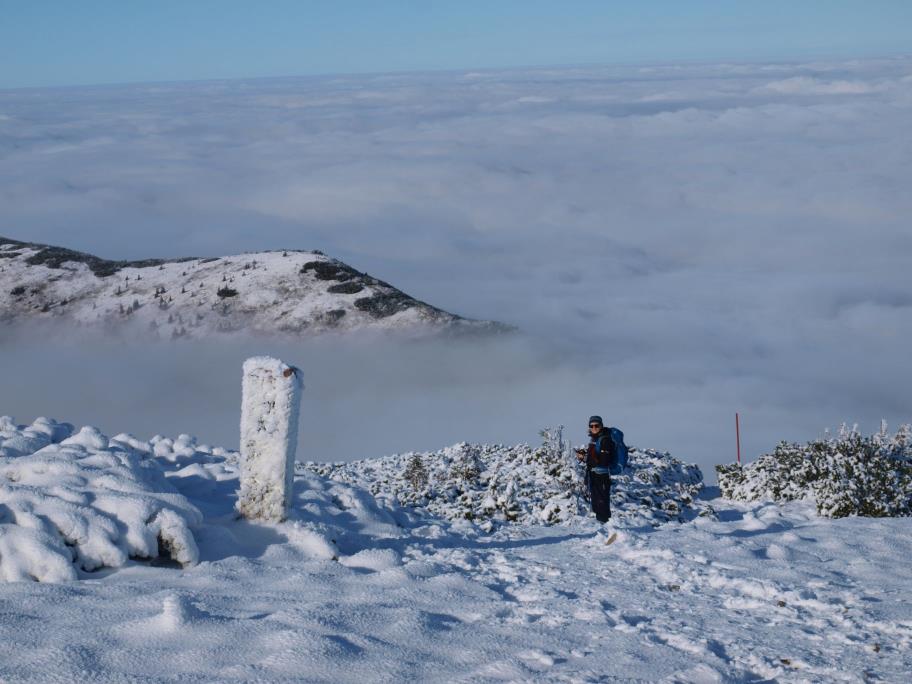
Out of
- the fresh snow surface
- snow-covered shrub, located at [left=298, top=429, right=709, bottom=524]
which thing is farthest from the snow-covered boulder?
snow-covered shrub, located at [left=298, top=429, right=709, bottom=524]

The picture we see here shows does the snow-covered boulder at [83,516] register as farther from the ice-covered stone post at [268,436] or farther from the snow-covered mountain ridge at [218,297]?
the snow-covered mountain ridge at [218,297]

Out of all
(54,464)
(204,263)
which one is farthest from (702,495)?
(204,263)

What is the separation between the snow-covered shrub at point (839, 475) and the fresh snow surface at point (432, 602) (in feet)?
6.39

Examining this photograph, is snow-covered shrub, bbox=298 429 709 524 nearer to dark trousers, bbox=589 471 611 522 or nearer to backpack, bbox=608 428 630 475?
dark trousers, bbox=589 471 611 522

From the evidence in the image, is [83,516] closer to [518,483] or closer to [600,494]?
[600,494]

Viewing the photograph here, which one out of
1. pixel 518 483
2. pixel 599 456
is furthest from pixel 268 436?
pixel 518 483

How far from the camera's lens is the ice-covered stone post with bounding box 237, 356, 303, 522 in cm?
871

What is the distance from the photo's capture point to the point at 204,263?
37188mm

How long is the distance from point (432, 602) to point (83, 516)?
3119mm

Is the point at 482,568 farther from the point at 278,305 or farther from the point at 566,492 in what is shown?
the point at 278,305

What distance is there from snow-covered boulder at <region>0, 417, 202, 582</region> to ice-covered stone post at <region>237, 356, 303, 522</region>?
0.75m

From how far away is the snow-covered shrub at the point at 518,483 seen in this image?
1334 cm

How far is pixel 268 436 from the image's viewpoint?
8906 mm

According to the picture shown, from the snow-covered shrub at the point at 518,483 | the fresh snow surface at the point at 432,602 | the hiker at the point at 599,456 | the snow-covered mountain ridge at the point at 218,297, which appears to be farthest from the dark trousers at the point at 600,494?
the snow-covered mountain ridge at the point at 218,297
